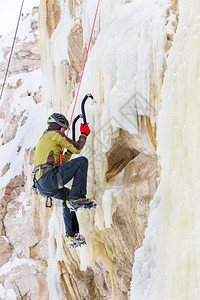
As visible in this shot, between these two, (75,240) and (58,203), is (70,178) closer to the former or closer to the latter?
(75,240)

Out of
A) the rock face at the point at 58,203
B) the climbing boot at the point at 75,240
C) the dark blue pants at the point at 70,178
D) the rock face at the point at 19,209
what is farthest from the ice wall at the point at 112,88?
the rock face at the point at 19,209

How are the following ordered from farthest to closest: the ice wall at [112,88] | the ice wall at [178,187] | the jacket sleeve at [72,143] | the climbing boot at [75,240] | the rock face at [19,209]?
the rock face at [19,209], the climbing boot at [75,240], the jacket sleeve at [72,143], the ice wall at [112,88], the ice wall at [178,187]

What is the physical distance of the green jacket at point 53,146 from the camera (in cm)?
359

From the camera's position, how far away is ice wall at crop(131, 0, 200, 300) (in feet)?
7.74

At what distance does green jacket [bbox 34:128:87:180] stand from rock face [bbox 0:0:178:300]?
0.48 metres

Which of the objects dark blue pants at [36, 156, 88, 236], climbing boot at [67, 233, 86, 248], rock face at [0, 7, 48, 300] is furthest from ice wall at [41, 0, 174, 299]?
rock face at [0, 7, 48, 300]

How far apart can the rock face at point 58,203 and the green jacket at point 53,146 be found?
1.56 feet

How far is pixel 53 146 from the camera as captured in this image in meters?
3.66

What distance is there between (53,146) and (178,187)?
1.60 meters

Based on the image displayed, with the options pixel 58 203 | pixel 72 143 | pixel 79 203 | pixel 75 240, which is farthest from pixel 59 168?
pixel 58 203

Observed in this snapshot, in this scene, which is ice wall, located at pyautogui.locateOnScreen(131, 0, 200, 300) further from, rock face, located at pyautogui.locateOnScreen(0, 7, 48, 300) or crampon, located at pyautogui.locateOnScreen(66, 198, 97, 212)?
rock face, located at pyautogui.locateOnScreen(0, 7, 48, 300)

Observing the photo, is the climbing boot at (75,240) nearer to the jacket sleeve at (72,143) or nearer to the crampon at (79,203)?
the crampon at (79,203)

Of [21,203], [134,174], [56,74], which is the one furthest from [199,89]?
[21,203]

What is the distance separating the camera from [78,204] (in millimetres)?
3580
